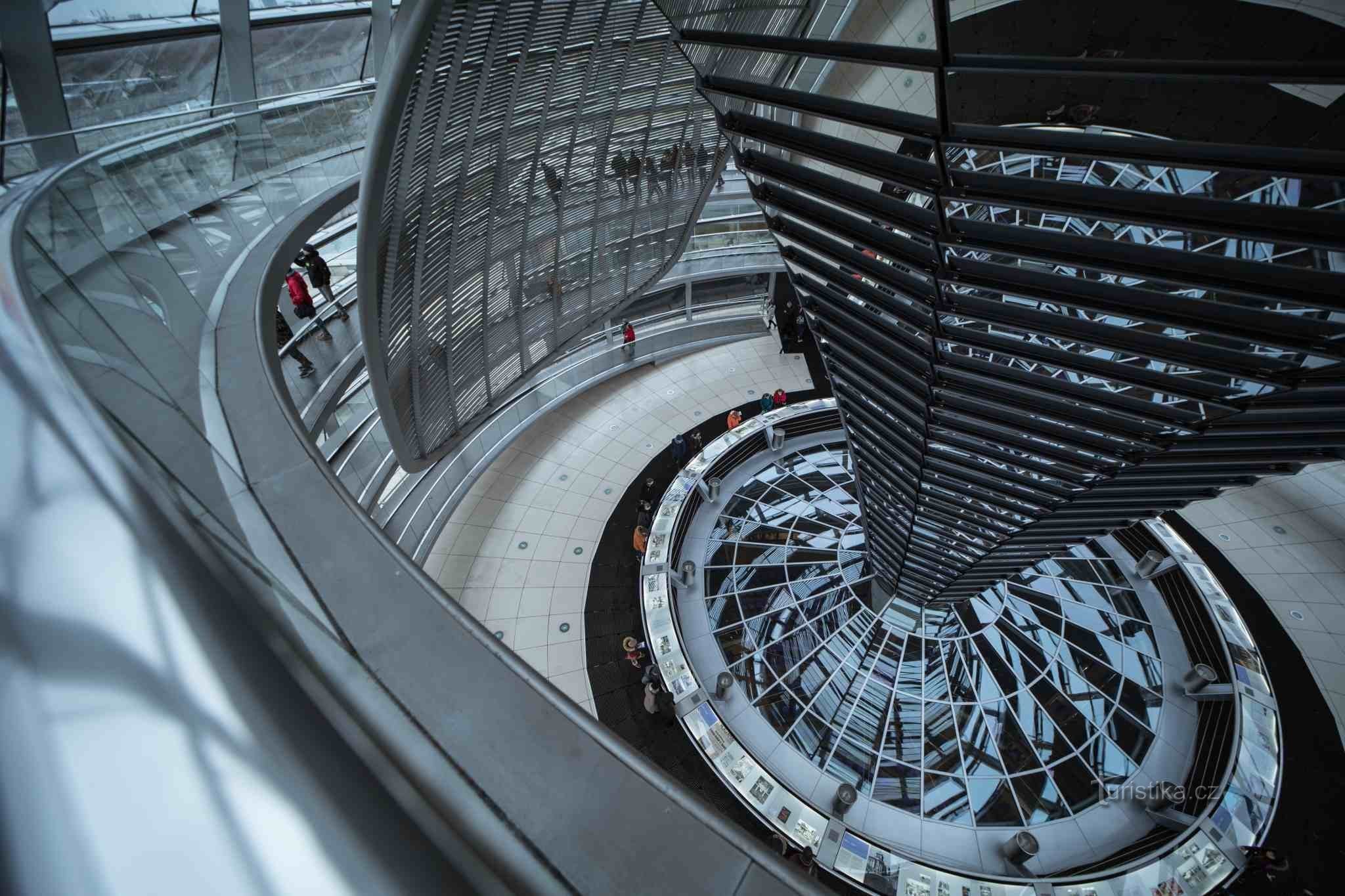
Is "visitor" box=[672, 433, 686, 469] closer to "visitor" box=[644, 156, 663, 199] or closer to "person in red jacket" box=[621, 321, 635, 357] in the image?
"person in red jacket" box=[621, 321, 635, 357]

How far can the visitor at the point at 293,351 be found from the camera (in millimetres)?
10680

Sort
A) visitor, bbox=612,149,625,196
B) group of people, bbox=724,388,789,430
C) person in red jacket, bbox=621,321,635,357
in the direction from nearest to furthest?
visitor, bbox=612,149,625,196 → group of people, bbox=724,388,789,430 → person in red jacket, bbox=621,321,635,357

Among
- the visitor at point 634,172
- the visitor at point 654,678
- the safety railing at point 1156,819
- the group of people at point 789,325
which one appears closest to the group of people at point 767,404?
the group of people at point 789,325

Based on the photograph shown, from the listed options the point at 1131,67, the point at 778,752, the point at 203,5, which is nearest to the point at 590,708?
the point at 778,752

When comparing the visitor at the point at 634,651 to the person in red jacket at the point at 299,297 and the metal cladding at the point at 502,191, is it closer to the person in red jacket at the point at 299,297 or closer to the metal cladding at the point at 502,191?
the metal cladding at the point at 502,191

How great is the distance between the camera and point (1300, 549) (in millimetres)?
13875

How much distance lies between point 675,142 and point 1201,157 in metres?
9.09

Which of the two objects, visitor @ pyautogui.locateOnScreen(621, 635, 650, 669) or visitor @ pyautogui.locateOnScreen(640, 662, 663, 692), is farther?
visitor @ pyautogui.locateOnScreen(621, 635, 650, 669)

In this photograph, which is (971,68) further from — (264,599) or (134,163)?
(134,163)

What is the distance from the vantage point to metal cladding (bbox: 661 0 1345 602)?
339cm

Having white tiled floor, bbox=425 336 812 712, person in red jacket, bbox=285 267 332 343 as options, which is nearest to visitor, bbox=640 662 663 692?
white tiled floor, bbox=425 336 812 712

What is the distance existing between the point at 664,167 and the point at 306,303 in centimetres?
730

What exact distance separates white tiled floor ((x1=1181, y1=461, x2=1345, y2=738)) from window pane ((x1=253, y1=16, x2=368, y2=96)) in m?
25.3

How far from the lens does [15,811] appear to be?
61cm
